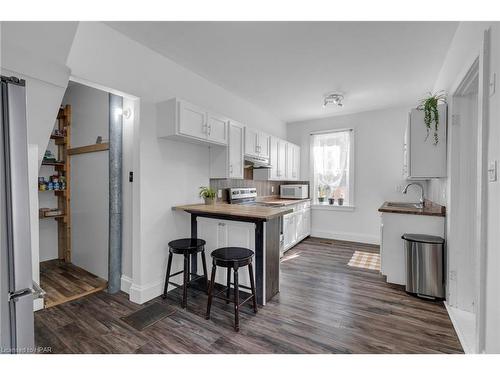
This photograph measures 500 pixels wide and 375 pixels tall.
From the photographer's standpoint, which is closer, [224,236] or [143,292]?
[143,292]

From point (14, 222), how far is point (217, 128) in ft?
7.64

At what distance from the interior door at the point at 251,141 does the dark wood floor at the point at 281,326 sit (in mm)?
1959

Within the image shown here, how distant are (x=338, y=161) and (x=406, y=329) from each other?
3702 mm

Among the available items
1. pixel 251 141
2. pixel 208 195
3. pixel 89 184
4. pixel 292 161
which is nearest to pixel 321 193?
pixel 292 161

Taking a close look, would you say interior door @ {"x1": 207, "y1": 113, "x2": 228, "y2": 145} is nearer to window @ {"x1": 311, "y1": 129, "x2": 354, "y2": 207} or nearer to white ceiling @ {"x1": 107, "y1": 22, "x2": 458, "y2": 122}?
white ceiling @ {"x1": 107, "y1": 22, "x2": 458, "y2": 122}

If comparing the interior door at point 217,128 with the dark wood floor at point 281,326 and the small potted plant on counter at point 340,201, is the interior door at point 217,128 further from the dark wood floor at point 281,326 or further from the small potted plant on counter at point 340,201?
the small potted plant on counter at point 340,201

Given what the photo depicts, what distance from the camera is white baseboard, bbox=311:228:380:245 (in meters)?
4.89

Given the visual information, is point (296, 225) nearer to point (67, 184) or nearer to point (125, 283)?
point (125, 283)

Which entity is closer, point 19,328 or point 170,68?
point 19,328

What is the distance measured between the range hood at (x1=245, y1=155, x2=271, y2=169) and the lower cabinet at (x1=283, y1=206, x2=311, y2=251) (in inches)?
38.8

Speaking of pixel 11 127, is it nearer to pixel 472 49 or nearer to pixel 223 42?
pixel 223 42

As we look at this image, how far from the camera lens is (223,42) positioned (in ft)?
8.20

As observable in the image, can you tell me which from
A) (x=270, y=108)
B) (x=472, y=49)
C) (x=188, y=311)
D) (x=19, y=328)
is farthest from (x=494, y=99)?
(x=270, y=108)

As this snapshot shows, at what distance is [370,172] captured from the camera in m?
4.93
